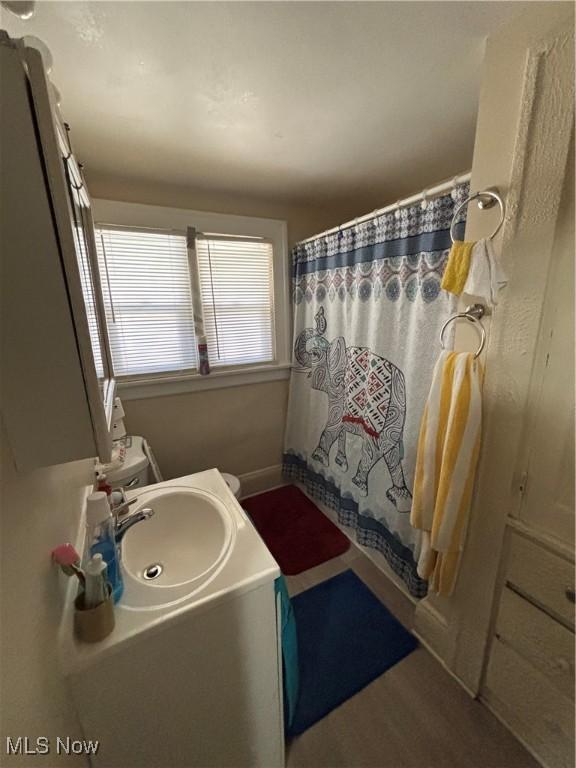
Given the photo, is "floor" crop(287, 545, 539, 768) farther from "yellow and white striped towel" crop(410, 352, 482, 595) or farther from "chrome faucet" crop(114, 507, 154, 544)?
"chrome faucet" crop(114, 507, 154, 544)

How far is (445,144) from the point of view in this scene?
4.50ft

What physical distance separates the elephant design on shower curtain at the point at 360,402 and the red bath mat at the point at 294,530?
430 millimetres

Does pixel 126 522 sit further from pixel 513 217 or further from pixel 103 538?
pixel 513 217

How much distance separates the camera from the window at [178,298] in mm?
1724

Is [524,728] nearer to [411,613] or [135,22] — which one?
[411,613]

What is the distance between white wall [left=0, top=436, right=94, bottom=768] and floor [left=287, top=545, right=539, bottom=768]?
841 mm

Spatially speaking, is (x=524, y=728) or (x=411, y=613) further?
(x=411, y=613)

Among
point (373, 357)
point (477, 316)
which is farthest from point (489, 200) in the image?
point (373, 357)

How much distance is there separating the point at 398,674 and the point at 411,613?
0.94 feet

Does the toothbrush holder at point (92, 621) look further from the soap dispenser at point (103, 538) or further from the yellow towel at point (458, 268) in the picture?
the yellow towel at point (458, 268)

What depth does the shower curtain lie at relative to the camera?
126cm

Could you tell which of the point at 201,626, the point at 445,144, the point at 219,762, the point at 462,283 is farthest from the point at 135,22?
the point at 219,762

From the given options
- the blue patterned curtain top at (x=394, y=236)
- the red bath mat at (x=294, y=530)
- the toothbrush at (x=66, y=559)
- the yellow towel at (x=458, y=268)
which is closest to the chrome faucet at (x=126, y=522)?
the toothbrush at (x=66, y=559)

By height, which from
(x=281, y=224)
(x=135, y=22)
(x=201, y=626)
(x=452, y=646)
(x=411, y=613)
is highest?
(x=135, y=22)
